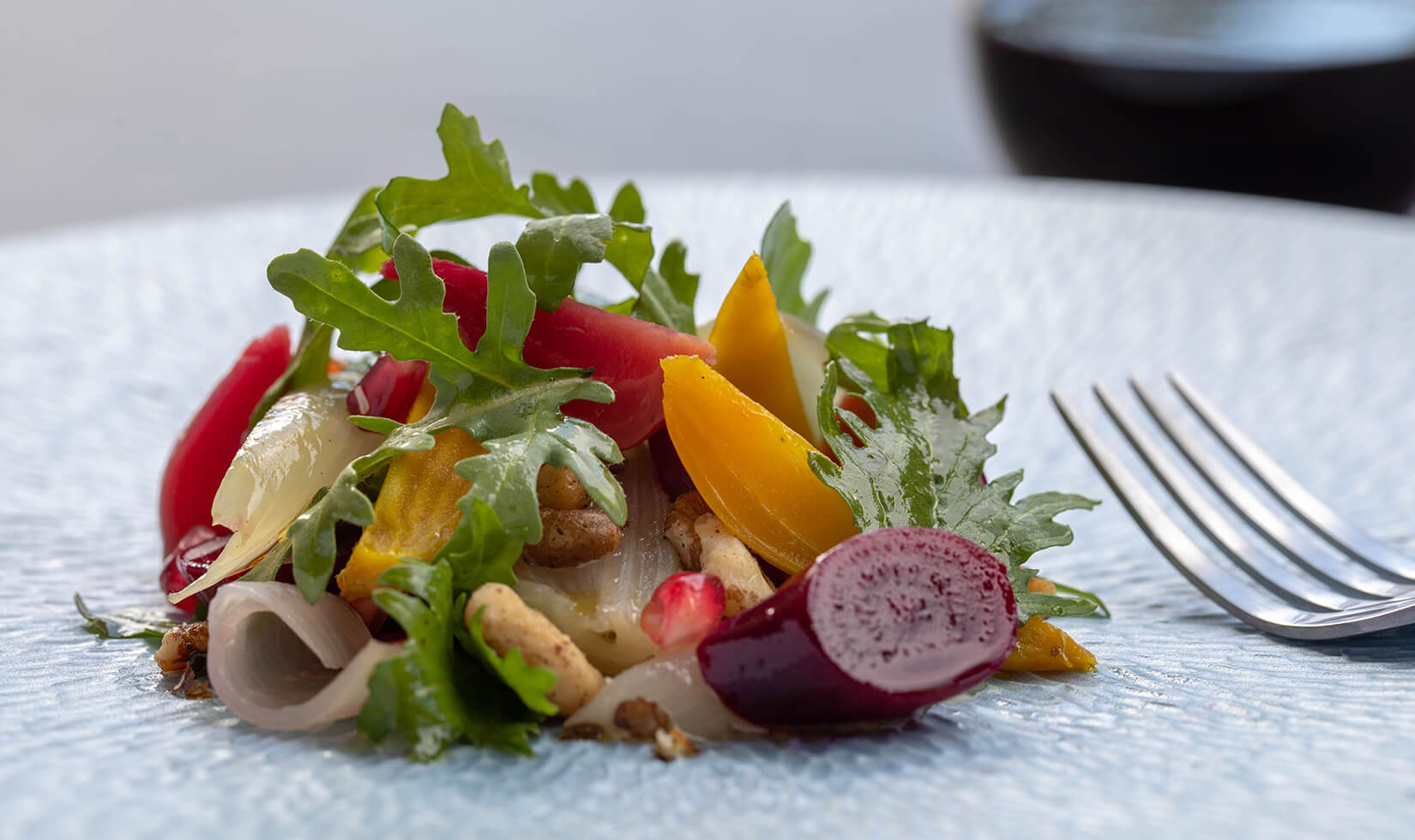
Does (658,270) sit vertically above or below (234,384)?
above

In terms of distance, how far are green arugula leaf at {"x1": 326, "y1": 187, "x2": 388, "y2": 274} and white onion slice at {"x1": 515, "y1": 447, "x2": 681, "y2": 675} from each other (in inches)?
19.8

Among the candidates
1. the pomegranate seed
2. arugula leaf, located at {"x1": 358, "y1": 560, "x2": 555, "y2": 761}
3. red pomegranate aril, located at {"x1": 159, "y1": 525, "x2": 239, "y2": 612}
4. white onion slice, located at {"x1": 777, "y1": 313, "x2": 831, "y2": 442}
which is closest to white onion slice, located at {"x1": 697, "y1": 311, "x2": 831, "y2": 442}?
white onion slice, located at {"x1": 777, "y1": 313, "x2": 831, "y2": 442}

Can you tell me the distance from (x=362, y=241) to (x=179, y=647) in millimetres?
Result: 587

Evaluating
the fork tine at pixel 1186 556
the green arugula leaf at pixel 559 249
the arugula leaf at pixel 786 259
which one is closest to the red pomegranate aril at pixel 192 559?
the green arugula leaf at pixel 559 249

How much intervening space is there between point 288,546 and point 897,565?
630 millimetres

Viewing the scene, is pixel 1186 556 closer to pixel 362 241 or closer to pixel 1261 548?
pixel 1261 548

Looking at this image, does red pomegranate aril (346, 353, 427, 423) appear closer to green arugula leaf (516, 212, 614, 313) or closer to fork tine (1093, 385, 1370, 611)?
green arugula leaf (516, 212, 614, 313)

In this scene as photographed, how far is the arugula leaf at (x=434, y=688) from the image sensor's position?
1.16 metres

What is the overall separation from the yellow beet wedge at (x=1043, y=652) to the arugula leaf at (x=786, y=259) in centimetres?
61

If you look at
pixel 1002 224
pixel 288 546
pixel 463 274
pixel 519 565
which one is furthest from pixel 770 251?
pixel 1002 224

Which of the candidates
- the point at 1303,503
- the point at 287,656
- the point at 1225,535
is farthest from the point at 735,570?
the point at 1303,503

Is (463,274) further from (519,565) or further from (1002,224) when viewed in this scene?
(1002,224)

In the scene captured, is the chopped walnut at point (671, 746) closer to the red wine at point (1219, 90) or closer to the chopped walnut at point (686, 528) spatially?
the chopped walnut at point (686, 528)

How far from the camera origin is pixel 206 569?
1.54 m
